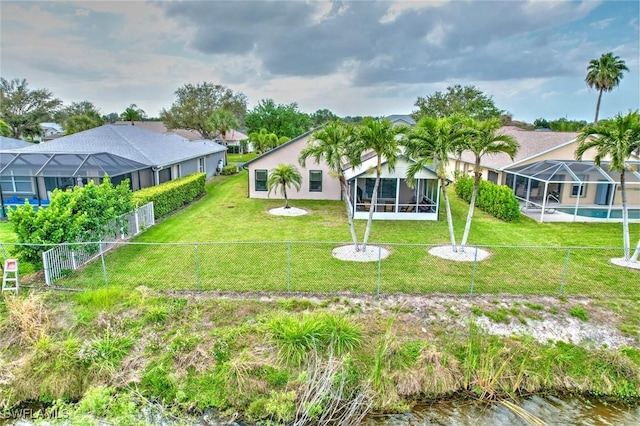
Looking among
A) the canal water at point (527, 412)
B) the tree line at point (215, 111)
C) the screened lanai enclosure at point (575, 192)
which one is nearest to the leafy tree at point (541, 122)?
the tree line at point (215, 111)

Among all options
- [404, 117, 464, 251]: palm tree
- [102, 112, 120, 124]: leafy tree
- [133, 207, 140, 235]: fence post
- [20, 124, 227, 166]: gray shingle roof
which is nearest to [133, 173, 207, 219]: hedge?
[133, 207, 140, 235]: fence post

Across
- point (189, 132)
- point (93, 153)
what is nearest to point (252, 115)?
point (189, 132)

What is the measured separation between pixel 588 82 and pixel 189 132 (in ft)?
163

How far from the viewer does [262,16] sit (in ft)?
66.8

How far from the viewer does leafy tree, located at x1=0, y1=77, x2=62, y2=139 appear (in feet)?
153

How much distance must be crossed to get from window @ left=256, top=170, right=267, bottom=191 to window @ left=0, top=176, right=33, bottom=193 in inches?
454

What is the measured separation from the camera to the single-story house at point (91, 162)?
1722 cm

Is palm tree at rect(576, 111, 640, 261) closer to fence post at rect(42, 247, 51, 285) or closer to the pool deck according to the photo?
the pool deck

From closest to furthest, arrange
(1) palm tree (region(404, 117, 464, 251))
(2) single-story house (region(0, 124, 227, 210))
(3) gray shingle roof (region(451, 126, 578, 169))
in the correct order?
(1) palm tree (region(404, 117, 464, 251)) < (2) single-story house (region(0, 124, 227, 210)) < (3) gray shingle roof (region(451, 126, 578, 169))

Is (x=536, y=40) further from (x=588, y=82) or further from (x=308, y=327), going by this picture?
(x=308, y=327)

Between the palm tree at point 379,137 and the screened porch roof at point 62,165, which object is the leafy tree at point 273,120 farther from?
the palm tree at point 379,137

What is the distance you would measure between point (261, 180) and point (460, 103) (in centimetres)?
2858

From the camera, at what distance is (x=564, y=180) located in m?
19.0

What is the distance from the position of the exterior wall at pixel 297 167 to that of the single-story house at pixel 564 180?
7597mm
